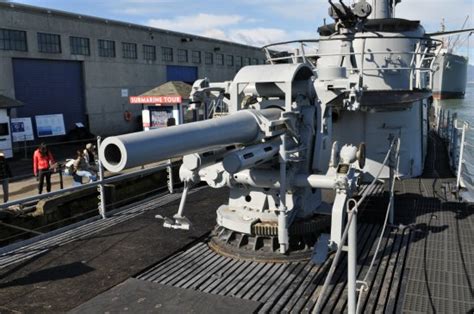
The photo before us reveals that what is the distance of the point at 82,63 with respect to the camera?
928 inches

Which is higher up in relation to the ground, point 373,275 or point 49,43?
point 49,43

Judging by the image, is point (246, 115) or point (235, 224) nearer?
point (246, 115)

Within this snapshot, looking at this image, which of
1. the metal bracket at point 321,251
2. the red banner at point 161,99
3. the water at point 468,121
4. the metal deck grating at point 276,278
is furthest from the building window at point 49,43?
the metal bracket at point 321,251

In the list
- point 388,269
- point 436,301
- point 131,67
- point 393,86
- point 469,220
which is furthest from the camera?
point 131,67

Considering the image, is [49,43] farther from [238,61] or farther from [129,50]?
[238,61]

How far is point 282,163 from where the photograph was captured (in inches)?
197

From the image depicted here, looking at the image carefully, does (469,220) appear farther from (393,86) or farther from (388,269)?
(393,86)

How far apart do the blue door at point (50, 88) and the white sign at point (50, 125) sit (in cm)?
35

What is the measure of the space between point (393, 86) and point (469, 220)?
3.13 m

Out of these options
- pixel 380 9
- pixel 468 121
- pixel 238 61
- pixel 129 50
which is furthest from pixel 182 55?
pixel 380 9

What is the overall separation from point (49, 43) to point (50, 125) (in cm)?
398

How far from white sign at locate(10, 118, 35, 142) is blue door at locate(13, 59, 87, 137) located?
6.50ft

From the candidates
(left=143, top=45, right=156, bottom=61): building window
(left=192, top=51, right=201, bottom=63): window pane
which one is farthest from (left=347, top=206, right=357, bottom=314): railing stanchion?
(left=192, top=51, right=201, bottom=63): window pane

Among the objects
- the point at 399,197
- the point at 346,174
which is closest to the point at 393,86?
the point at 399,197
